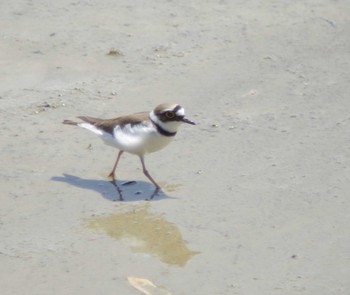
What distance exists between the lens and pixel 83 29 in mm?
12242

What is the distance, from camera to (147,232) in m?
8.66

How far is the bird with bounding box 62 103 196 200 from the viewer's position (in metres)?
9.31

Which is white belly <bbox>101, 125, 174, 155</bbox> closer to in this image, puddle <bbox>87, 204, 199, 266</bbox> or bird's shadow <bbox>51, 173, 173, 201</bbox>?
bird's shadow <bbox>51, 173, 173, 201</bbox>

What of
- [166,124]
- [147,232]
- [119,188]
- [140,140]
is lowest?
[119,188]

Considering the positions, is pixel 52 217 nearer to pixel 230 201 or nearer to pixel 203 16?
pixel 230 201

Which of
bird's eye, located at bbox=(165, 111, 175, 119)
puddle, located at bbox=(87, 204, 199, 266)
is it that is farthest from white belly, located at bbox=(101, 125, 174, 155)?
puddle, located at bbox=(87, 204, 199, 266)

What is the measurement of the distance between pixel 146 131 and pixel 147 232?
1.01m

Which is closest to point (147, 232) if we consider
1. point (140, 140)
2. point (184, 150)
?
point (140, 140)

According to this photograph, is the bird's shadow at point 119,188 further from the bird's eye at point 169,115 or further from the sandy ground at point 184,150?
Answer: the bird's eye at point 169,115

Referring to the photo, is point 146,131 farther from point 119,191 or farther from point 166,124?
point 119,191

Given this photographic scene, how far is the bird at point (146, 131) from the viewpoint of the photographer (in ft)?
30.6

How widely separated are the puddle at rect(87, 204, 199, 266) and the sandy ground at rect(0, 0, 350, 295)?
0.7 inches

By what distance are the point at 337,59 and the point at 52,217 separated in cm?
416

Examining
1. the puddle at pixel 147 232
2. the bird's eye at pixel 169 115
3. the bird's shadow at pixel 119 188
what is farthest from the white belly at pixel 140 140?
the puddle at pixel 147 232
